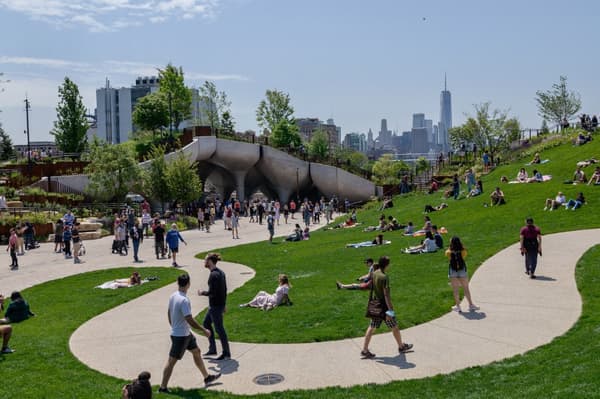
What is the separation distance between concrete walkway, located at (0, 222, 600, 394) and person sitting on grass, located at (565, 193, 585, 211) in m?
8.10

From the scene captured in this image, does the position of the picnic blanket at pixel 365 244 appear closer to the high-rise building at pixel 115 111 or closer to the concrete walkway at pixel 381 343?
the concrete walkway at pixel 381 343

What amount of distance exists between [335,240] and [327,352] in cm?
1587

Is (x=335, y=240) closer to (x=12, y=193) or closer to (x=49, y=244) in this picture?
(x=49, y=244)

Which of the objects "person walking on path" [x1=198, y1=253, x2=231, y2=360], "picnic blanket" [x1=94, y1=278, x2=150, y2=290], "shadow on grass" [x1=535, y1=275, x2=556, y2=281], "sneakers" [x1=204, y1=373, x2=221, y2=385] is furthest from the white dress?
"shadow on grass" [x1=535, y1=275, x2=556, y2=281]

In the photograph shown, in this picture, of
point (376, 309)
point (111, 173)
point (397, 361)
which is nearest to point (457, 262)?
point (376, 309)

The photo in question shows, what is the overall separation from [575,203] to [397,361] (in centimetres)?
1694

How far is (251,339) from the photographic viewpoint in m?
10.7

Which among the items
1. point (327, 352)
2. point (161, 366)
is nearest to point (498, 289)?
point (327, 352)

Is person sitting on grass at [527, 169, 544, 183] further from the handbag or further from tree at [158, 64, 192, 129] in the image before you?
tree at [158, 64, 192, 129]

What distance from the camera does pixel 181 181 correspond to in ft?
131

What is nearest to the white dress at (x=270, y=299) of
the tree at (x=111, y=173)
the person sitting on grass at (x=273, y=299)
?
the person sitting on grass at (x=273, y=299)

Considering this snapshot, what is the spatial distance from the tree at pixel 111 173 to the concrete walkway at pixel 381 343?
24.0 meters

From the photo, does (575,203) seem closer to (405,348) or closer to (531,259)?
(531,259)

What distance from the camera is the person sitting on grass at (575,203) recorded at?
23050mm
